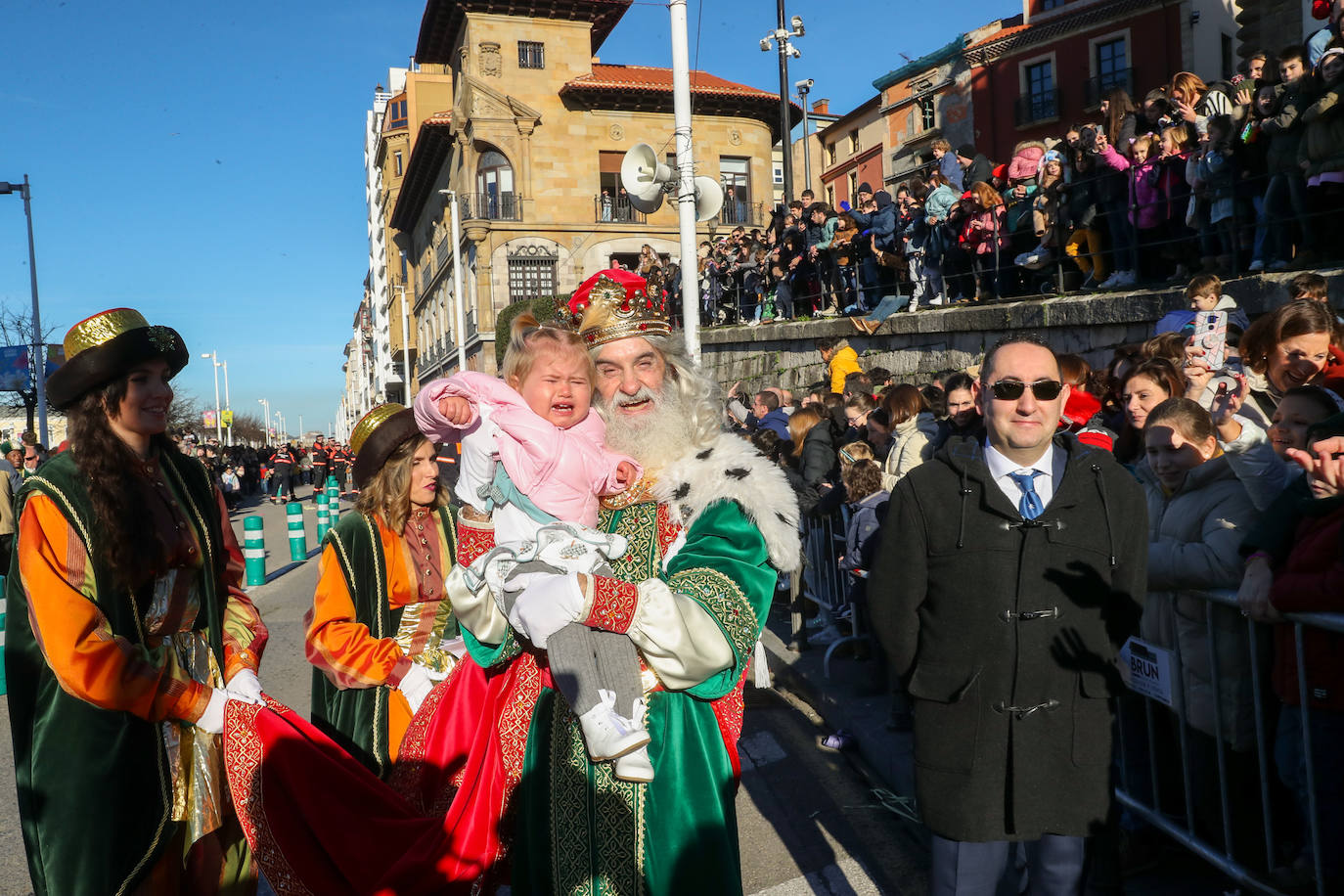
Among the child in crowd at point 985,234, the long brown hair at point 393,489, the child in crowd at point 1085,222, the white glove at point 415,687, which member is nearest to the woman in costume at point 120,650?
the white glove at point 415,687

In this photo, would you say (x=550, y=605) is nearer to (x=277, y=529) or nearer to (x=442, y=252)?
(x=277, y=529)

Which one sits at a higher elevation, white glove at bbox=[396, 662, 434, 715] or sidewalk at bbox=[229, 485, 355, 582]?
white glove at bbox=[396, 662, 434, 715]

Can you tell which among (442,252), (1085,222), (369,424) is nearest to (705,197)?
(1085,222)

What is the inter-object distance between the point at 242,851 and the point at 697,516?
81.2 inches

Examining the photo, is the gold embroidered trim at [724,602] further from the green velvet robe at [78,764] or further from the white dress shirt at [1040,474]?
the green velvet robe at [78,764]

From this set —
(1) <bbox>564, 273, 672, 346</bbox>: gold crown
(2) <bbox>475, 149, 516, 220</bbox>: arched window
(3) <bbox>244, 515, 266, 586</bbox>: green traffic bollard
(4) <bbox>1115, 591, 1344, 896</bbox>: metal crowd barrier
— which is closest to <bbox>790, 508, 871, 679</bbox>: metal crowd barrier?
(4) <bbox>1115, 591, 1344, 896</bbox>: metal crowd barrier

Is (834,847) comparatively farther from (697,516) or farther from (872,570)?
(697,516)

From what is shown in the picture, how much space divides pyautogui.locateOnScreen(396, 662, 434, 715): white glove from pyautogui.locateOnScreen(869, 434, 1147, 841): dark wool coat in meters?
1.69

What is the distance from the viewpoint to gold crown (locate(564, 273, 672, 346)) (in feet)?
9.05

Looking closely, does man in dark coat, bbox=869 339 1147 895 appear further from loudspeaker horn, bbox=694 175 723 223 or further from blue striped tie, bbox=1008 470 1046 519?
loudspeaker horn, bbox=694 175 723 223

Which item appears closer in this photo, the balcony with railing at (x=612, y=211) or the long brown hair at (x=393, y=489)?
the long brown hair at (x=393, y=489)

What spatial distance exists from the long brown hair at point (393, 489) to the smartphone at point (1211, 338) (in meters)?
3.72

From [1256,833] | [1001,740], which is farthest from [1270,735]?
[1001,740]

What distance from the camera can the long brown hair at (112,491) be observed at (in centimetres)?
274
